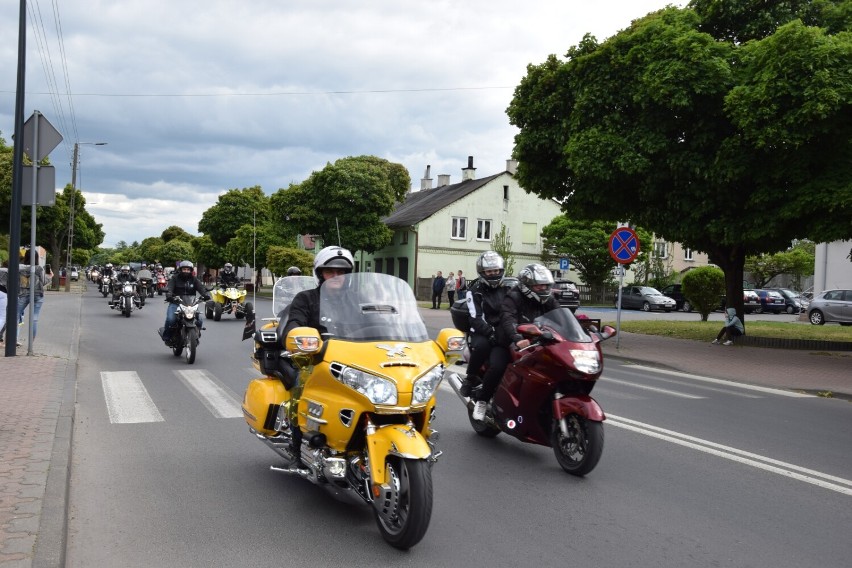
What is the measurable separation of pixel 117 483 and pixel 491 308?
345 cm

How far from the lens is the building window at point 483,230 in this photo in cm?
5631

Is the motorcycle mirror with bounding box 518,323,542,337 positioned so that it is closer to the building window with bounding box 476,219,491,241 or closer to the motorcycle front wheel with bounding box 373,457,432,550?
the motorcycle front wheel with bounding box 373,457,432,550

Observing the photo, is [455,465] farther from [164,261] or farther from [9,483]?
[164,261]

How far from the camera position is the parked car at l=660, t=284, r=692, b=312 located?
43.5 meters

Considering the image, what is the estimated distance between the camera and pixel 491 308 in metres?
7.25

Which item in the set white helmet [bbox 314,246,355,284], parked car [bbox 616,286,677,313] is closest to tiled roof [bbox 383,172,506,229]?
parked car [bbox 616,286,677,313]

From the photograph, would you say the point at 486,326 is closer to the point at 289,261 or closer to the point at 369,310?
the point at 369,310

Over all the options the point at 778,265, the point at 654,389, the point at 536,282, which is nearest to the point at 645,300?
the point at 778,265

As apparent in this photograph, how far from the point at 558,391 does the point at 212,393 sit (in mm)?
5283

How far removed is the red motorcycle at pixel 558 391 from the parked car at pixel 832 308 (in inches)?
1134

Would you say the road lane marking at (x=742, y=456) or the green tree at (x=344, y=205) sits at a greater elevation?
the green tree at (x=344, y=205)

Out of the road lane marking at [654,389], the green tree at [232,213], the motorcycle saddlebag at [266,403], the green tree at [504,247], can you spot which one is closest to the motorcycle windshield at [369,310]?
the motorcycle saddlebag at [266,403]

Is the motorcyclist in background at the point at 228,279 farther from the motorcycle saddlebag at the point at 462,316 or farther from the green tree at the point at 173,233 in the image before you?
the green tree at the point at 173,233

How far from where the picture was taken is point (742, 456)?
7.03 metres
